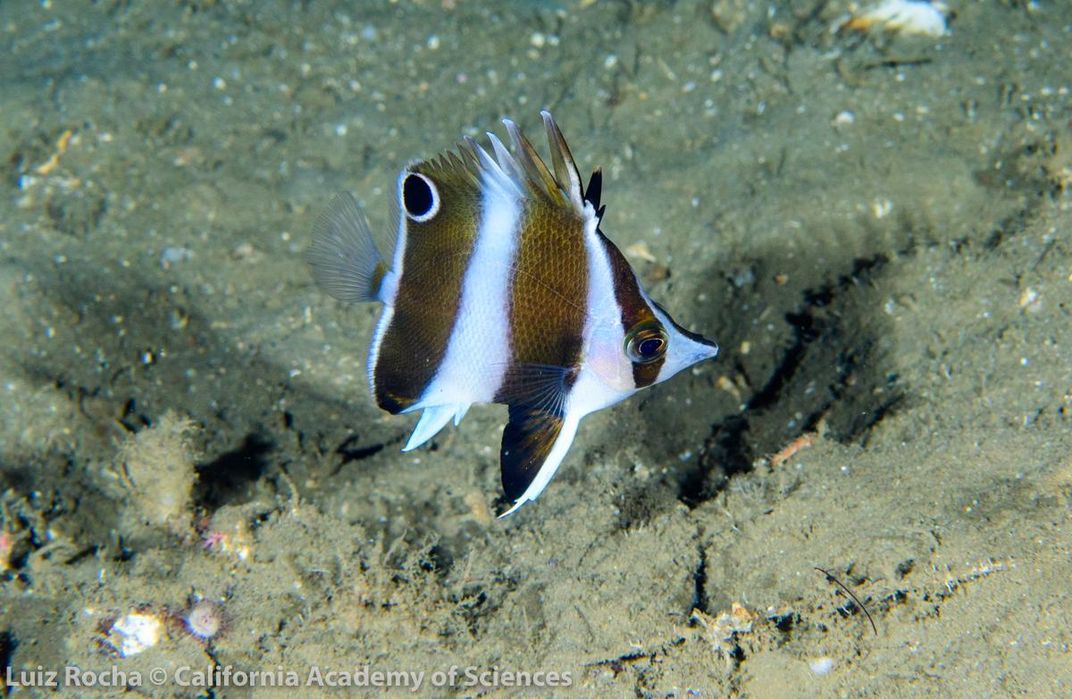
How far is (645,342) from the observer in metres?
1.91

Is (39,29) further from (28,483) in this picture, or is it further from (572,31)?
(572,31)

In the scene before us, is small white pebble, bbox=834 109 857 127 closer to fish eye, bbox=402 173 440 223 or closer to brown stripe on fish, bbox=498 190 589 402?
brown stripe on fish, bbox=498 190 589 402

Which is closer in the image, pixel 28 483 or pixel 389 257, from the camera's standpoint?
pixel 389 257

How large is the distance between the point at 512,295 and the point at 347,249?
1.88 ft

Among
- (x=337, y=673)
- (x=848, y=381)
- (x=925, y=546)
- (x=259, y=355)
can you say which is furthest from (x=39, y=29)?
(x=925, y=546)

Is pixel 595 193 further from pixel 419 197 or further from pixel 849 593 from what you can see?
pixel 849 593

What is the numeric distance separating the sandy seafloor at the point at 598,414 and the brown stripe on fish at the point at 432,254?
127 centimetres

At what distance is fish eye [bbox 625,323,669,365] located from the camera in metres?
1.90

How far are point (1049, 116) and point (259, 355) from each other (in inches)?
194

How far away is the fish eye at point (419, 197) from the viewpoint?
1949mm

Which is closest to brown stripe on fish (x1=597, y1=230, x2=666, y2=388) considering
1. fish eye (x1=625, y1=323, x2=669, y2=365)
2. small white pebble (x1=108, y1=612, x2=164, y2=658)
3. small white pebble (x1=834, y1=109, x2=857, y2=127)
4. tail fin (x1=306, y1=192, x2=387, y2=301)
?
fish eye (x1=625, y1=323, x2=669, y2=365)

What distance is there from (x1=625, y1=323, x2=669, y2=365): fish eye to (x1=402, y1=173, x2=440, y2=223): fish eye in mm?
729

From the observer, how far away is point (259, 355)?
375cm

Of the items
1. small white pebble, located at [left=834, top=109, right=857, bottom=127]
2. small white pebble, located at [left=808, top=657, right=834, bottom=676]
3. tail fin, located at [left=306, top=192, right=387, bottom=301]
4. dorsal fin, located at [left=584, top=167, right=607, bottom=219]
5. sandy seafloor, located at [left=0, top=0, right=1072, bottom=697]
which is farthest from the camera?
small white pebble, located at [left=834, top=109, right=857, bottom=127]
